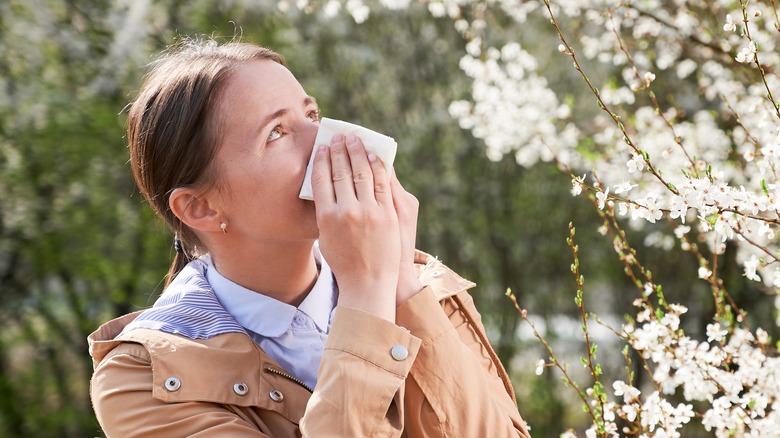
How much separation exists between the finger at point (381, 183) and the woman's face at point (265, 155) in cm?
14

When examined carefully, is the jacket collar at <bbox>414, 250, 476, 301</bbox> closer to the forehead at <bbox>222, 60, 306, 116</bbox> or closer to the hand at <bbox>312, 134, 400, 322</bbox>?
the hand at <bbox>312, 134, 400, 322</bbox>

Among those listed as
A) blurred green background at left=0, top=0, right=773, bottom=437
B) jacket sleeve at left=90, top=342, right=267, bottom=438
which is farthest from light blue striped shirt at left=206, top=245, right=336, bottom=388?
blurred green background at left=0, top=0, right=773, bottom=437

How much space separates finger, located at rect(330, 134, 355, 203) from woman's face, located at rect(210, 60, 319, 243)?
0.07 m

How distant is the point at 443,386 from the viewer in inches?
66.3

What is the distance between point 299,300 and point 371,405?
47cm

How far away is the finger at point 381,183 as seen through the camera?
1741 mm

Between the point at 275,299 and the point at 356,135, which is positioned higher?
the point at 356,135

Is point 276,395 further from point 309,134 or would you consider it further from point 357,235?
point 309,134

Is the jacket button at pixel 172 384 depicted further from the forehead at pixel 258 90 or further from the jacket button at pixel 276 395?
the forehead at pixel 258 90

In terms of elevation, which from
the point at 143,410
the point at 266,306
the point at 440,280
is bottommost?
the point at 143,410

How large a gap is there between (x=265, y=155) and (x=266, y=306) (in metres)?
0.32

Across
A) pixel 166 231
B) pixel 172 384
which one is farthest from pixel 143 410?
pixel 166 231

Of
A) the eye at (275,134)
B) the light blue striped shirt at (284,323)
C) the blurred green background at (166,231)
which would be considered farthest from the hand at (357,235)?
the blurred green background at (166,231)

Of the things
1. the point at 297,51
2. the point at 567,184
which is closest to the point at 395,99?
the point at 297,51
